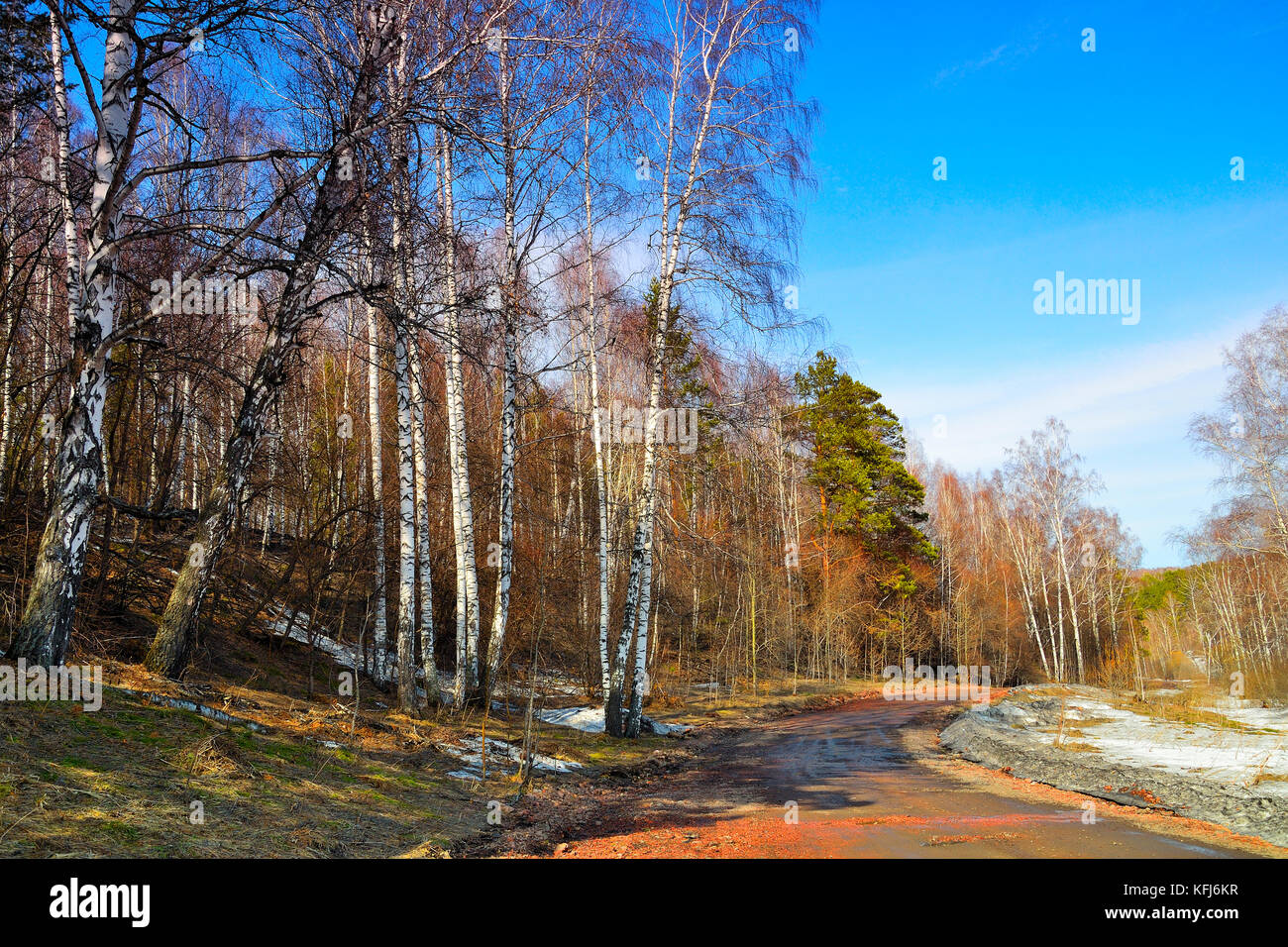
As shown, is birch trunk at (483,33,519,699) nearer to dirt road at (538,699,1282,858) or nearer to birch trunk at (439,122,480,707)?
birch trunk at (439,122,480,707)

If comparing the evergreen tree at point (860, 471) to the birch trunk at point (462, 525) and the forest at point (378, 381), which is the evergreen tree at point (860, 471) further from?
the birch trunk at point (462, 525)

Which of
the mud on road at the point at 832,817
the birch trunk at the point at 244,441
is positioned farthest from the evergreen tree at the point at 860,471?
the birch trunk at the point at 244,441

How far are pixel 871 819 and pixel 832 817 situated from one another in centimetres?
41

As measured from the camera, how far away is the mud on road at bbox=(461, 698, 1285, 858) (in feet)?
21.2

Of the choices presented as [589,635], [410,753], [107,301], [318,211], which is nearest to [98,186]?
[107,301]

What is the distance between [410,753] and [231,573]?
7.23 metres

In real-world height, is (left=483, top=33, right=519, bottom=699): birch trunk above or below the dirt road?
above

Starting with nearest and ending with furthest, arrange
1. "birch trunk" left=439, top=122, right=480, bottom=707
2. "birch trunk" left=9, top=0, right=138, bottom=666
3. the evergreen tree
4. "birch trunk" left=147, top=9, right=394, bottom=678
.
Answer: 1. "birch trunk" left=9, top=0, right=138, bottom=666
2. "birch trunk" left=147, top=9, right=394, bottom=678
3. "birch trunk" left=439, top=122, right=480, bottom=707
4. the evergreen tree

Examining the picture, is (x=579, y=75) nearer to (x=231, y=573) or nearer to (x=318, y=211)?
(x=318, y=211)

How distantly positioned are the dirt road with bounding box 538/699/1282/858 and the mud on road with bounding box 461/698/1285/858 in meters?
0.02

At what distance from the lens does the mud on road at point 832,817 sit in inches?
255

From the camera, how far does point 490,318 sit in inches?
499

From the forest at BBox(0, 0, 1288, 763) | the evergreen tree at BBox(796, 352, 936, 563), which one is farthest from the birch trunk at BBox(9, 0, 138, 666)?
the evergreen tree at BBox(796, 352, 936, 563)

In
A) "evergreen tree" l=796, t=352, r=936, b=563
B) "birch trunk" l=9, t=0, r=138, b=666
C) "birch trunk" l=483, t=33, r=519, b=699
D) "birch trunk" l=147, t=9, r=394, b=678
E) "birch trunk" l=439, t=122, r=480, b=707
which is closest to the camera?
"birch trunk" l=9, t=0, r=138, b=666
